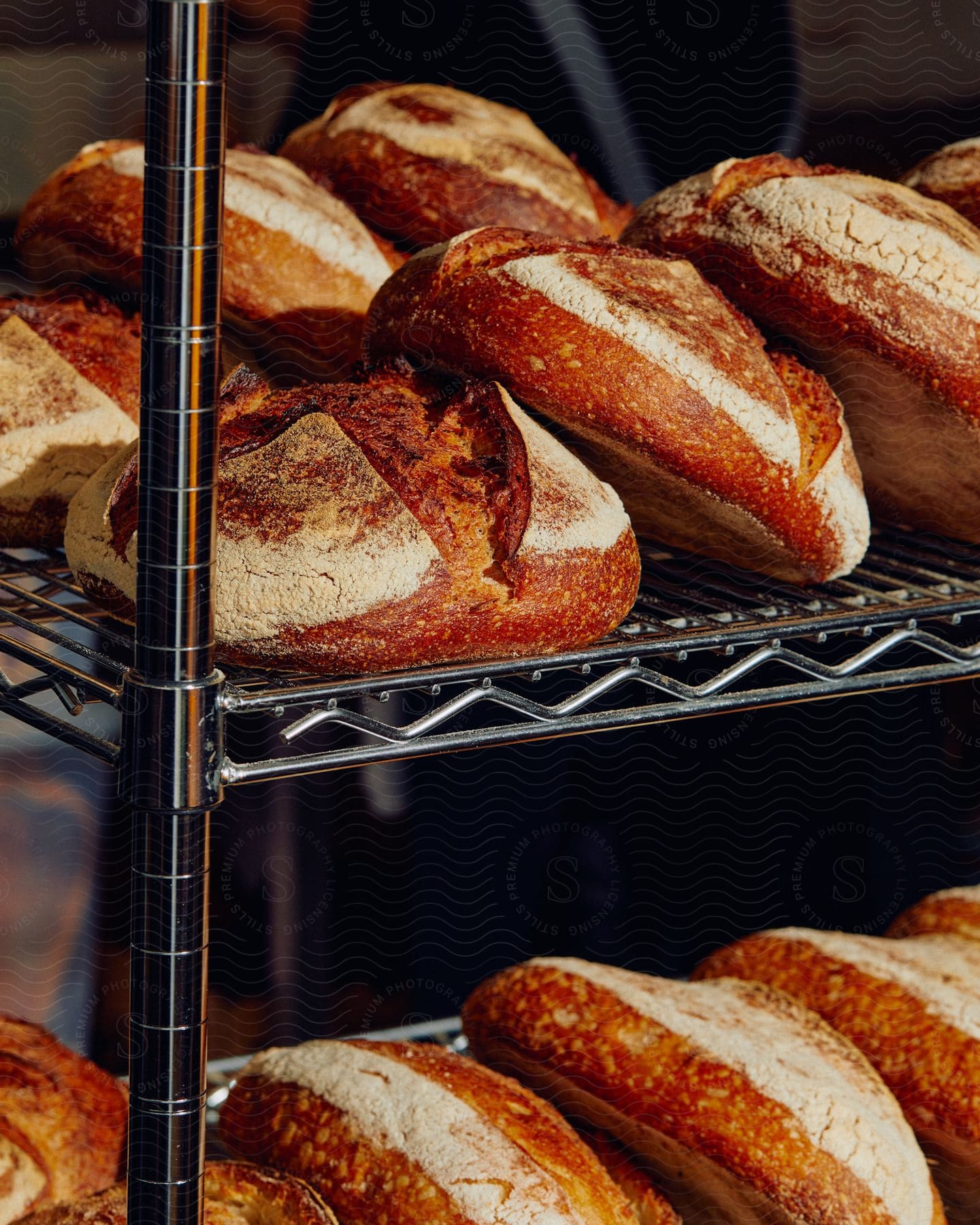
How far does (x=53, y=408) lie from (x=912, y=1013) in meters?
0.73

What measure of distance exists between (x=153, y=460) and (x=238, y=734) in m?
0.79

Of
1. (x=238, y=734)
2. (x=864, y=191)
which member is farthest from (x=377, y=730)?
(x=238, y=734)

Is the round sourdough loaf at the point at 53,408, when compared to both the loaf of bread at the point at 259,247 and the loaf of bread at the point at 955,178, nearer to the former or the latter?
the loaf of bread at the point at 259,247

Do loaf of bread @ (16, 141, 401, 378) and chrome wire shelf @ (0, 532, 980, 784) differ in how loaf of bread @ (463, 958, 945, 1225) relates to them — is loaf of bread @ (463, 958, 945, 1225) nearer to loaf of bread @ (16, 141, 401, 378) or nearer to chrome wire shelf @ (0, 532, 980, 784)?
chrome wire shelf @ (0, 532, 980, 784)

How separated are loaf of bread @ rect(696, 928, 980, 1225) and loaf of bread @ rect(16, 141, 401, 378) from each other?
563mm

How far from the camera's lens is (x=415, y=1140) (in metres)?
0.79

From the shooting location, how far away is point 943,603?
825mm

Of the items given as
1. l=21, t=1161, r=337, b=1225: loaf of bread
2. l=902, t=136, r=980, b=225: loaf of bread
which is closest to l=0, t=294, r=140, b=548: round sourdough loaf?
l=21, t=1161, r=337, b=1225: loaf of bread

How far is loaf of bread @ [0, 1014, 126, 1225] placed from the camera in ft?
2.75

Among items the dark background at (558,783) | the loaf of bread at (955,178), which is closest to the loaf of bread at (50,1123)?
the dark background at (558,783)

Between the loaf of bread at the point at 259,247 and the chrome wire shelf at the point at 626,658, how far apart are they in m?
0.21

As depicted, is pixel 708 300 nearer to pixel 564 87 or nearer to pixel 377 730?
pixel 377 730

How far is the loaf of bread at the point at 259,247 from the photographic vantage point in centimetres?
92

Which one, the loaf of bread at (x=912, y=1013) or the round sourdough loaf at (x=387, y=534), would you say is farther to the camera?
the loaf of bread at (x=912, y=1013)
